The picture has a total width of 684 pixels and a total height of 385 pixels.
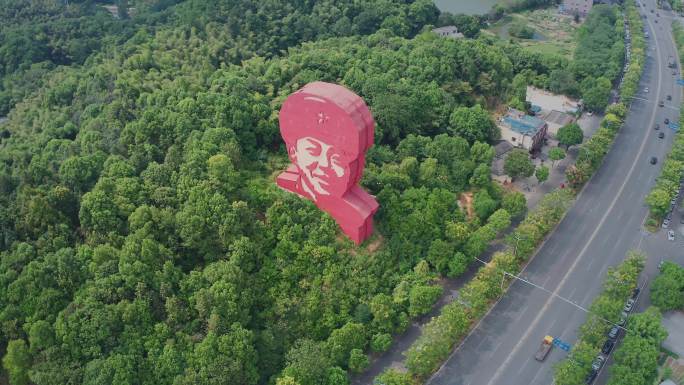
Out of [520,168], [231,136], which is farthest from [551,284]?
[231,136]

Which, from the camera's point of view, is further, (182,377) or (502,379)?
(502,379)

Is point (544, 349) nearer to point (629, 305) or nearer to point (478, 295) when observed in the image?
point (478, 295)

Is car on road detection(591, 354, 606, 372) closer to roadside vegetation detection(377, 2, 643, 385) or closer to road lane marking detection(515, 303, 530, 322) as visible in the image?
roadside vegetation detection(377, 2, 643, 385)

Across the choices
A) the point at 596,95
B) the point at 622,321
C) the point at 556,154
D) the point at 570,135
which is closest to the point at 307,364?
the point at 622,321

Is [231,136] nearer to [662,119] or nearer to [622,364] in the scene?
[622,364]

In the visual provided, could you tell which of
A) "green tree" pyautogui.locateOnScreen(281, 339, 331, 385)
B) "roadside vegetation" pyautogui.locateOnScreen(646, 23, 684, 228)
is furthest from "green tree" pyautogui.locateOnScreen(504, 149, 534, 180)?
"green tree" pyautogui.locateOnScreen(281, 339, 331, 385)

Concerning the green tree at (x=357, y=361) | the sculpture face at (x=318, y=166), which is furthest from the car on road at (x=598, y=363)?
the sculpture face at (x=318, y=166)
